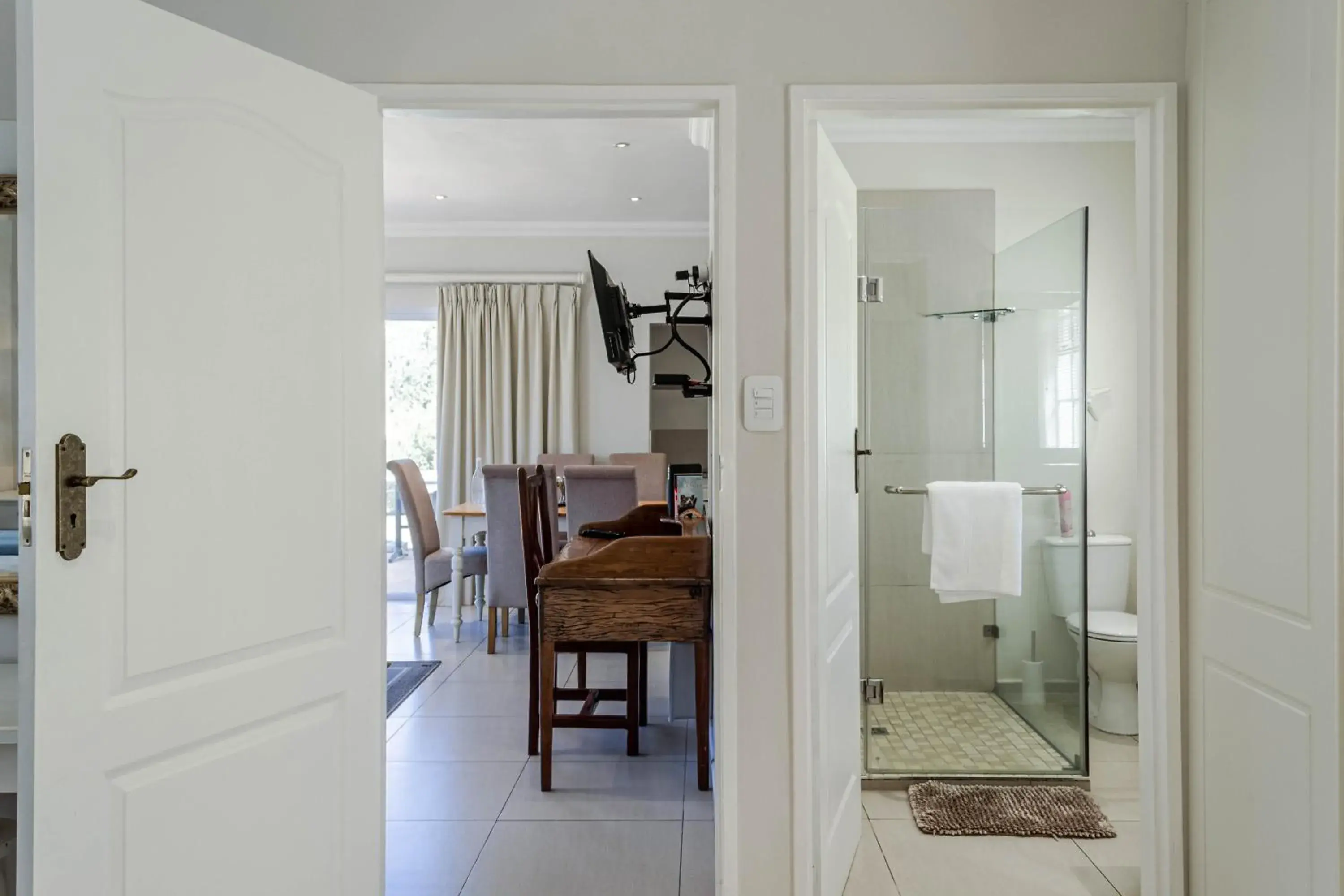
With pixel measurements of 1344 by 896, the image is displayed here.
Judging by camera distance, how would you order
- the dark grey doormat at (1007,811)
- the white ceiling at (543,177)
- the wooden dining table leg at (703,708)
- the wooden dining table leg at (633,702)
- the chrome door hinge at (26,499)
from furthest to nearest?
the white ceiling at (543,177)
the wooden dining table leg at (633,702)
the wooden dining table leg at (703,708)
the dark grey doormat at (1007,811)
the chrome door hinge at (26,499)

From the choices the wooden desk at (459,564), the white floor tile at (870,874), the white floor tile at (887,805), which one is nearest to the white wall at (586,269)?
the wooden desk at (459,564)

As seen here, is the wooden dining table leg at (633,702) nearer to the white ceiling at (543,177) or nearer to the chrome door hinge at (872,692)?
the chrome door hinge at (872,692)

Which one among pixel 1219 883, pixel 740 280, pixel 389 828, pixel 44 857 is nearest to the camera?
pixel 44 857

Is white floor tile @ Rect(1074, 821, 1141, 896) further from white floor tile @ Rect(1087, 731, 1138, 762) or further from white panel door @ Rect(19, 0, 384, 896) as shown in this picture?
white panel door @ Rect(19, 0, 384, 896)

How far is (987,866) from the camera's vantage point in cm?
220

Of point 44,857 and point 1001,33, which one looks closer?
point 44,857

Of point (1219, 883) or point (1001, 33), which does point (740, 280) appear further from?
point (1219, 883)

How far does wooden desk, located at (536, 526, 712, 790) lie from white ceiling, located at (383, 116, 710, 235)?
1783 millimetres

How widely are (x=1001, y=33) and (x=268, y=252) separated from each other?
1687mm

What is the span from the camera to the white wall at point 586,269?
5836 millimetres

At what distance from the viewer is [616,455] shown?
563cm

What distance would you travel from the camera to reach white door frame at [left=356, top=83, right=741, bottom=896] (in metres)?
1.86

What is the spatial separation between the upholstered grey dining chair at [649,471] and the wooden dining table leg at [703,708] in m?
2.57

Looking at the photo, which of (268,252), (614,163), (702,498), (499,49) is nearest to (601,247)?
(614,163)
